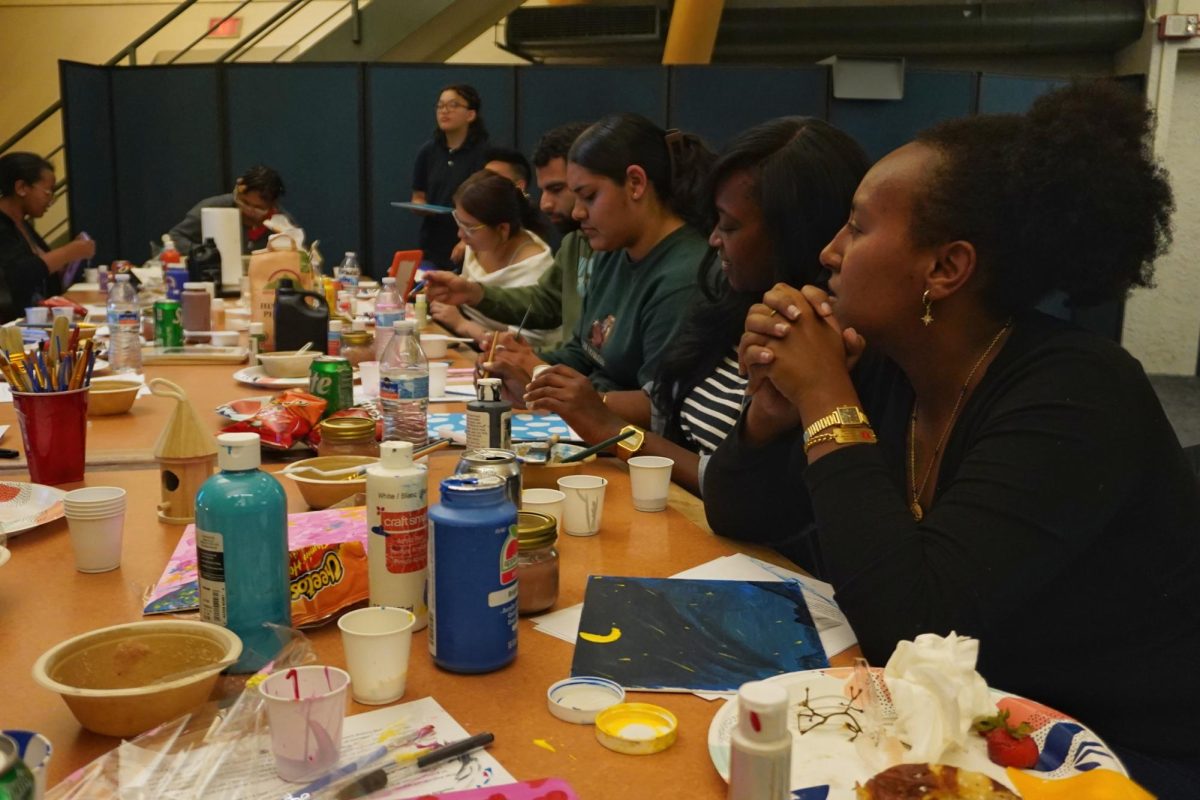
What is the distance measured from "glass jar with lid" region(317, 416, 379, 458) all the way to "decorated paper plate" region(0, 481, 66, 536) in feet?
1.34

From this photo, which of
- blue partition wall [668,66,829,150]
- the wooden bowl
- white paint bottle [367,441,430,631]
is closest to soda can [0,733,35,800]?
white paint bottle [367,441,430,631]

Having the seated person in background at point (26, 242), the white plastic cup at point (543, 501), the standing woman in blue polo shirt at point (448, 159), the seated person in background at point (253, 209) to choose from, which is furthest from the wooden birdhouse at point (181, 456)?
the seated person in background at point (253, 209)

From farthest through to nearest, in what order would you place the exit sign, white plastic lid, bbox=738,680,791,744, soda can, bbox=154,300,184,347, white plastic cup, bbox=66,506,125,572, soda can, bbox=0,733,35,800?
the exit sign, soda can, bbox=154,300,184,347, white plastic cup, bbox=66,506,125,572, white plastic lid, bbox=738,680,791,744, soda can, bbox=0,733,35,800

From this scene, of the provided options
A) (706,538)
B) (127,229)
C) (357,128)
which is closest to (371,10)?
(357,128)

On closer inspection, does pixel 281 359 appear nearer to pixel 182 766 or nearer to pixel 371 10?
pixel 182 766

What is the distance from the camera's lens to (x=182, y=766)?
0.88m

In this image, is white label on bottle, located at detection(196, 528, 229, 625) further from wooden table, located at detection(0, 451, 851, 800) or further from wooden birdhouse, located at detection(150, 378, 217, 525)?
wooden birdhouse, located at detection(150, 378, 217, 525)

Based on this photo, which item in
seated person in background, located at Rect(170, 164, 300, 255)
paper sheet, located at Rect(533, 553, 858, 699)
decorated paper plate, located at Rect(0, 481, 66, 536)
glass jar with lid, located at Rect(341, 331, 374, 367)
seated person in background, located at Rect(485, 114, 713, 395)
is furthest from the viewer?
seated person in background, located at Rect(170, 164, 300, 255)

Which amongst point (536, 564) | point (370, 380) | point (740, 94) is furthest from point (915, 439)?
point (740, 94)

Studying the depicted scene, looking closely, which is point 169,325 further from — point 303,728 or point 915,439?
point 303,728

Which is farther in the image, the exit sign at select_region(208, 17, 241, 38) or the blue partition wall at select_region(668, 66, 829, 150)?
the exit sign at select_region(208, 17, 241, 38)

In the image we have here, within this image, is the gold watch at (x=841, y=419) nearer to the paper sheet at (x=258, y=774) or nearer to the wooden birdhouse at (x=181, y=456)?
the paper sheet at (x=258, y=774)

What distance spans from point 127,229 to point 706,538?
7.24m

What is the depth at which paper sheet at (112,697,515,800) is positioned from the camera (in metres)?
0.85
